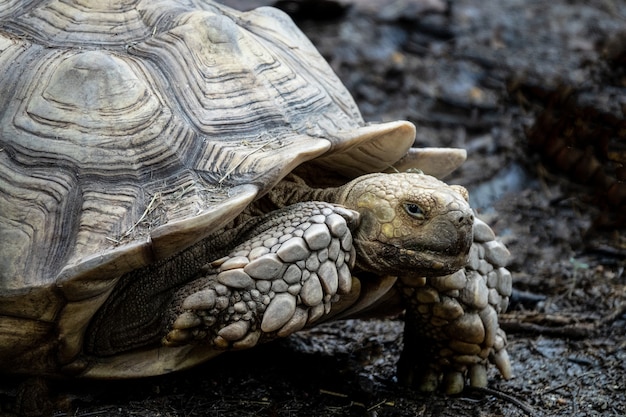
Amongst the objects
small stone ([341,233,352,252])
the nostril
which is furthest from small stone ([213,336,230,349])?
the nostril

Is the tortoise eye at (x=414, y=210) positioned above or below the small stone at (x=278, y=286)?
above

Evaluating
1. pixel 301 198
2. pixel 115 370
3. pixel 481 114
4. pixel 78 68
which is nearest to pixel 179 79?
pixel 78 68

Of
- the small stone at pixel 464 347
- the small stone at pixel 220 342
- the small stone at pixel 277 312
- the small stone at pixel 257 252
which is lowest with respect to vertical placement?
the small stone at pixel 464 347

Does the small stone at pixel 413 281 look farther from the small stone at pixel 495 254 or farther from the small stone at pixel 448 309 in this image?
the small stone at pixel 495 254

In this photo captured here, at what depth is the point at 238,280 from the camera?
3064 mm

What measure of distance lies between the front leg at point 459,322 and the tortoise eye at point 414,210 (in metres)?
0.41

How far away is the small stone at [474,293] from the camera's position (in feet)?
11.9

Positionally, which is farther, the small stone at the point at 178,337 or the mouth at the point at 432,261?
the mouth at the point at 432,261

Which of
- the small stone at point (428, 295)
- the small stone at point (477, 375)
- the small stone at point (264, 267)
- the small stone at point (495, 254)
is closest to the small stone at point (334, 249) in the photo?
the small stone at point (264, 267)

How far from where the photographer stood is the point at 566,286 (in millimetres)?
5066

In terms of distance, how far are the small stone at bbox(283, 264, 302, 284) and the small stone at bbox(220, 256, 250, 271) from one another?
6.0 inches

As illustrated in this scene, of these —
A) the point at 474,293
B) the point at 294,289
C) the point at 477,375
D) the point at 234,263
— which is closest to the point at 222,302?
the point at 234,263

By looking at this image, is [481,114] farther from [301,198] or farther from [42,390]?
[42,390]

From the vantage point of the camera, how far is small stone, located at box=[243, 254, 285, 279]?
3.06 m
